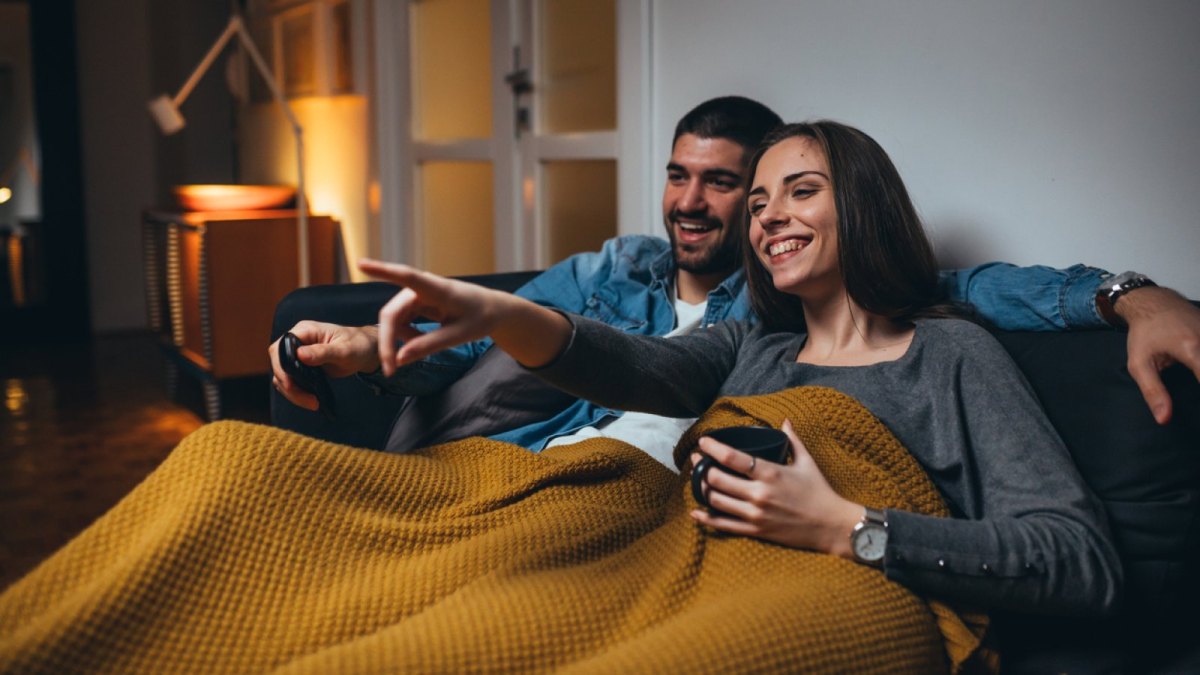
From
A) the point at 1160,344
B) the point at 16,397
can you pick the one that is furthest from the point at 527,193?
the point at 16,397

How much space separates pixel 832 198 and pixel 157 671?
3.19 ft

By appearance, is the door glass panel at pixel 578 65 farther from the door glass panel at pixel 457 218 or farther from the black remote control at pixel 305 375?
the black remote control at pixel 305 375

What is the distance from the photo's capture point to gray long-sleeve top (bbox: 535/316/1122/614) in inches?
42.8

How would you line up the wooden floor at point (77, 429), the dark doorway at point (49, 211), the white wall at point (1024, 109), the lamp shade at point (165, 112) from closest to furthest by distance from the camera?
the white wall at point (1024, 109) → the wooden floor at point (77, 429) → the lamp shade at point (165, 112) → the dark doorway at point (49, 211)

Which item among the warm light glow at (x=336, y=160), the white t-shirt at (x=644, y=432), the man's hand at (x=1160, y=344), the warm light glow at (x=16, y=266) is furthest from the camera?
the warm light glow at (x=16, y=266)

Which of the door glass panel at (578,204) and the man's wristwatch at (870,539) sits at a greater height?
the door glass panel at (578,204)

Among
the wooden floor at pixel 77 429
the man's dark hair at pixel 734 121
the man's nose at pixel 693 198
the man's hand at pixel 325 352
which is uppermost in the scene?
the man's dark hair at pixel 734 121

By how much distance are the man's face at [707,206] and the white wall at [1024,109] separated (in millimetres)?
246

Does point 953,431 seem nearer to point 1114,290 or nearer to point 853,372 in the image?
point 853,372

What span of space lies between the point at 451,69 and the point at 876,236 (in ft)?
7.65

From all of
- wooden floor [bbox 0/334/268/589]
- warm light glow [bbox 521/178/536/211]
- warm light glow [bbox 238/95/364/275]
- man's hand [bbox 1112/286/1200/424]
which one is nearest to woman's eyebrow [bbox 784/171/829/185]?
man's hand [bbox 1112/286/1200/424]

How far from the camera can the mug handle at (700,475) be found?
1.11 metres

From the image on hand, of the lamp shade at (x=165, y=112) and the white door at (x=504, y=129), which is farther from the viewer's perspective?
the lamp shade at (x=165, y=112)

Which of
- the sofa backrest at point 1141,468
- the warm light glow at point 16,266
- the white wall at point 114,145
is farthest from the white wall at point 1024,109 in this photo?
the warm light glow at point 16,266
